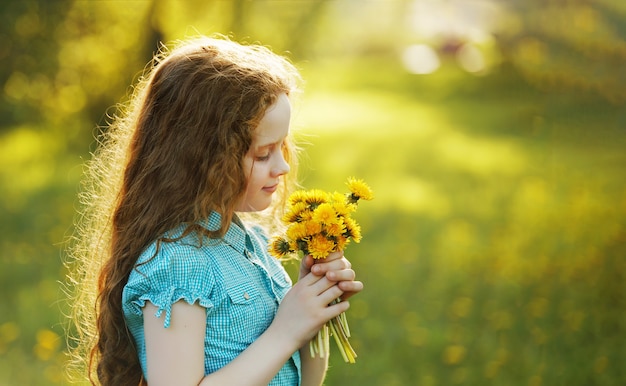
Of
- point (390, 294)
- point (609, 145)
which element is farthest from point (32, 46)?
point (609, 145)

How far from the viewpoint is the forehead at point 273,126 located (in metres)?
1.86

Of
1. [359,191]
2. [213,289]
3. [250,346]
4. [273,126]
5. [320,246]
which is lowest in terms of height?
[250,346]

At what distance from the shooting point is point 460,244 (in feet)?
17.0

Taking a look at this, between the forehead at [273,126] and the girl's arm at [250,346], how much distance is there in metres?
0.30

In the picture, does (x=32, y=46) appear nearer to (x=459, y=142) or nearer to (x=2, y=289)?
(x=2, y=289)

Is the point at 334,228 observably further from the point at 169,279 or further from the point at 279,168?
the point at 169,279

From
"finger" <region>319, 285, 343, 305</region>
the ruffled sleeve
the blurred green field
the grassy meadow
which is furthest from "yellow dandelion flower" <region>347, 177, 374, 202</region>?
the blurred green field

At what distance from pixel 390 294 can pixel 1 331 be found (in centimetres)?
194

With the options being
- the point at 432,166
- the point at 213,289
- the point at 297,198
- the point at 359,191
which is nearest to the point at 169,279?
the point at 213,289

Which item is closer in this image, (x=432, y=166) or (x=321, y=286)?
(x=321, y=286)

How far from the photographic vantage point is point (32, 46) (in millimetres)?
7039

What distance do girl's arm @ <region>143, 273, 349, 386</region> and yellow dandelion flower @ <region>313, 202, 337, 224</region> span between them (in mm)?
126

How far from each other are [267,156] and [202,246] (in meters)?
0.24

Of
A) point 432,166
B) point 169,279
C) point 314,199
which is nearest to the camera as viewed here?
point 169,279
